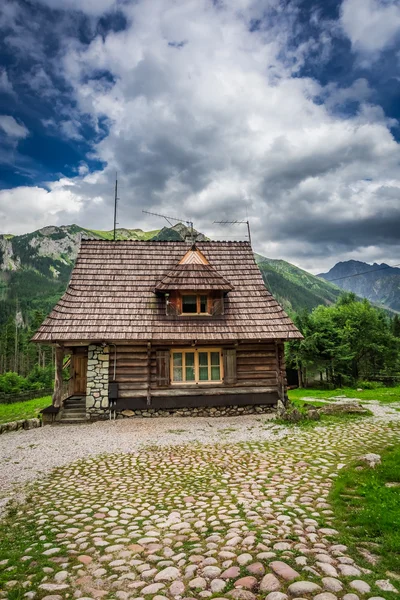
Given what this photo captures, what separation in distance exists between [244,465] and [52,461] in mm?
4668

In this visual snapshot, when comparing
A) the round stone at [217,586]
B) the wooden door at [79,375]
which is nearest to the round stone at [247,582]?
the round stone at [217,586]

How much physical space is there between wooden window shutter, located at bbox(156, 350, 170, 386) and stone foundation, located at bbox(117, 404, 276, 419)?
114 cm

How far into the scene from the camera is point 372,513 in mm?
4691

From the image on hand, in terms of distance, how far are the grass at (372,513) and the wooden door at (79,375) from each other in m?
14.0

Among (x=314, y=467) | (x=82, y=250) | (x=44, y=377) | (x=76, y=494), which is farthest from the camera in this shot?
(x=44, y=377)

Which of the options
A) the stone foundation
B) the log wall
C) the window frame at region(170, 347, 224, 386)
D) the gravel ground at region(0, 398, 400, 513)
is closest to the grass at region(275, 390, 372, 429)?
the gravel ground at region(0, 398, 400, 513)

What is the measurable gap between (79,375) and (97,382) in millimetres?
4088

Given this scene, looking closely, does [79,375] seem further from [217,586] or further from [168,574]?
[217,586]

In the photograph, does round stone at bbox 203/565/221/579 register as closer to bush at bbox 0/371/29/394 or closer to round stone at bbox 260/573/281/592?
round stone at bbox 260/573/281/592

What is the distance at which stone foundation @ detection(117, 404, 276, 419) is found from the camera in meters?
14.4

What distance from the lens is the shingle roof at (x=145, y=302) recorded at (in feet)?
47.2

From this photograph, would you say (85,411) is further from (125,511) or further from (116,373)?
(125,511)

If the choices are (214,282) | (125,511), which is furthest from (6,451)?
(214,282)

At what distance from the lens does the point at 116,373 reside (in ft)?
47.8
